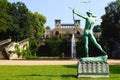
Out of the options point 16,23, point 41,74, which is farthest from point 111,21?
point 41,74

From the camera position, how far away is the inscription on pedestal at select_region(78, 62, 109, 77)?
19.8 meters

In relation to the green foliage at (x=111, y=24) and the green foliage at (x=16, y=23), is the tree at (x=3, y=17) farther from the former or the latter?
the green foliage at (x=111, y=24)

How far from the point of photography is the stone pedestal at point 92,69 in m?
19.8

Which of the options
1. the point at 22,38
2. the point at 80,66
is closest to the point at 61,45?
the point at 22,38

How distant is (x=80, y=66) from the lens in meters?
19.9

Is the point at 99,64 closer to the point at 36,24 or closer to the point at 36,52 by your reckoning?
the point at 36,52

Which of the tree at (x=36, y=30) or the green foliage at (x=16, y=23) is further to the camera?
the tree at (x=36, y=30)

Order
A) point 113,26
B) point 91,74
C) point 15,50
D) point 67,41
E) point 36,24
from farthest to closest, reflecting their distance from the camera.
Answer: point 36,24
point 67,41
point 113,26
point 15,50
point 91,74

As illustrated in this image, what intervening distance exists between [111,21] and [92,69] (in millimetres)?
44506

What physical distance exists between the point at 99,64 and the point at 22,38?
50.0 meters

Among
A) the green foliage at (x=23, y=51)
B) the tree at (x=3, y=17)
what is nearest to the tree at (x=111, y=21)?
the green foliage at (x=23, y=51)

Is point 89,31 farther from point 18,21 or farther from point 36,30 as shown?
point 36,30

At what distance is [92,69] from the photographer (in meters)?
19.9

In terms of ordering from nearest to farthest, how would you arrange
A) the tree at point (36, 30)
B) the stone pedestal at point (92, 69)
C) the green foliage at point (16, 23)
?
the stone pedestal at point (92, 69) → the green foliage at point (16, 23) → the tree at point (36, 30)
